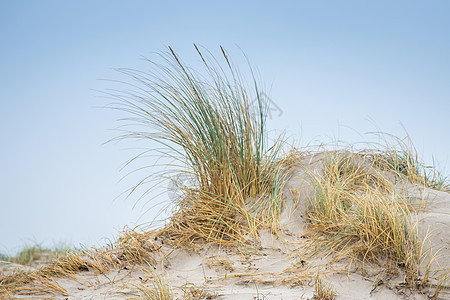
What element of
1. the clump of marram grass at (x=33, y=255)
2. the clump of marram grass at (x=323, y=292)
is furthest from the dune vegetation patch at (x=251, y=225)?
the clump of marram grass at (x=33, y=255)

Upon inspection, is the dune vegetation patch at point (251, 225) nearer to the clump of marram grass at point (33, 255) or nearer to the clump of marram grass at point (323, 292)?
the clump of marram grass at point (323, 292)

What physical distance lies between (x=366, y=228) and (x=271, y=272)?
0.67 metres

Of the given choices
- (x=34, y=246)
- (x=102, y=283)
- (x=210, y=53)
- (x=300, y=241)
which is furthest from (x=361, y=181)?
(x=34, y=246)

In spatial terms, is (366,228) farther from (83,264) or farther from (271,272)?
(83,264)

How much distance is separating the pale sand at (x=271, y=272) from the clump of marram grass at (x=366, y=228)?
0.10 metres

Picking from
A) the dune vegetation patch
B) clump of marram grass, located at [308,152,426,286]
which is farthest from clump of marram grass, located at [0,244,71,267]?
clump of marram grass, located at [308,152,426,286]

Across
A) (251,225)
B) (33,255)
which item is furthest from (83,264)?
(33,255)

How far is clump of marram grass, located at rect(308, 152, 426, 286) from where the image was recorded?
2479mm

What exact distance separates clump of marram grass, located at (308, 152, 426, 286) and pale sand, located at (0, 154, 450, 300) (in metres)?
0.10

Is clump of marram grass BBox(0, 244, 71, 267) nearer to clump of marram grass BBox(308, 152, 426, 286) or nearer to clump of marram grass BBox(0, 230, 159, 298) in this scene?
clump of marram grass BBox(0, 230, 159, 298)

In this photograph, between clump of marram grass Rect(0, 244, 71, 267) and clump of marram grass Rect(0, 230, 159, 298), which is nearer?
clump of marram grass Rect(0, 230, 159, 298)

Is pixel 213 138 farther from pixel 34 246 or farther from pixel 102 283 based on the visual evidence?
pixel 34 246

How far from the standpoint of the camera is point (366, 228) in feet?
8.50

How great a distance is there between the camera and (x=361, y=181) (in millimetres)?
3637
